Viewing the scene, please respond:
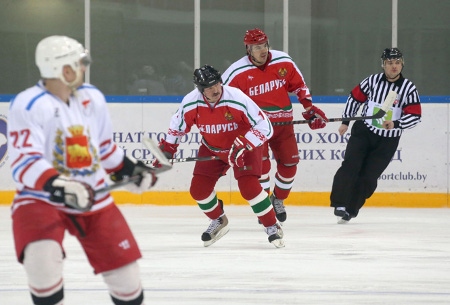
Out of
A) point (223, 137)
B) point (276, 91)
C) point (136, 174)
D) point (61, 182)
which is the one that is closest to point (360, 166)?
point (276, 91)

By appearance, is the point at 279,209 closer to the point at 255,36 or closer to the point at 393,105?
the point at 393,105

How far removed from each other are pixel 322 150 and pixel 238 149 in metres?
3.23

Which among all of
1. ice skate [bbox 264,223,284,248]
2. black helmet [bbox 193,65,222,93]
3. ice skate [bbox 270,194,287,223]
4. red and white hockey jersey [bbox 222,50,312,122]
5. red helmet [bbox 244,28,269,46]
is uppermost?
red helmet [bbox 244,28,269,46]

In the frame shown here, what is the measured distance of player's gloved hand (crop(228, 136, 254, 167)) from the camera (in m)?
6.07

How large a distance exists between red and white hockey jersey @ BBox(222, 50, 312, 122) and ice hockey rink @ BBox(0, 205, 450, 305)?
2.65 ft

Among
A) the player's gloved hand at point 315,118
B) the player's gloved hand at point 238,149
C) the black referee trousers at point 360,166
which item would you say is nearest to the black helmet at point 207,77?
the player's gloved hand at point 238,149

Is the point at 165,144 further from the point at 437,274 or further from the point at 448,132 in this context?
the point at 448,132

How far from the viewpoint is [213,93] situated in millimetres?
5996

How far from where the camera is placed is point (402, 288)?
191 inches

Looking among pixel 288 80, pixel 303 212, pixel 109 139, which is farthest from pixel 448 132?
pixel 109 139

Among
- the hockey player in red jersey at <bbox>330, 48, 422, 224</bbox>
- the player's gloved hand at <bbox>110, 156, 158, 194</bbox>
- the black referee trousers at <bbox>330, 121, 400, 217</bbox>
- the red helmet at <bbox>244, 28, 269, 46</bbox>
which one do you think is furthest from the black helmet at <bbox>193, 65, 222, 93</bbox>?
the player's gloved hand at <bbox>110, 156, 158, 194</bbox>

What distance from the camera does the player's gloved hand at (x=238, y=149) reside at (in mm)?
6066

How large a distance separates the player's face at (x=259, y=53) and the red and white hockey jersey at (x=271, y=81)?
0.12 feet

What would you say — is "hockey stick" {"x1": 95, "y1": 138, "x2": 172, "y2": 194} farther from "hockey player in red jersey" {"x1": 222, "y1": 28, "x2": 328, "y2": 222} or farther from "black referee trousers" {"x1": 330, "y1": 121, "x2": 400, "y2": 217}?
"black referee trousers" {"x1": 330, "y1": 121, "x2": 400, "y2": 217}
